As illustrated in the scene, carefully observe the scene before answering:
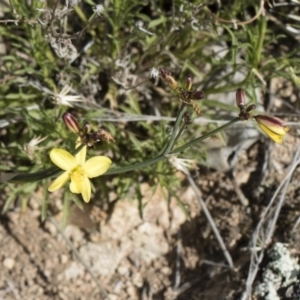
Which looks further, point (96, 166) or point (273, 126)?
point (96, 166)

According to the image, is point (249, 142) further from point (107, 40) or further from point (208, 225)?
point (107, 40)

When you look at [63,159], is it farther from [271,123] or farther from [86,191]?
[271,123]

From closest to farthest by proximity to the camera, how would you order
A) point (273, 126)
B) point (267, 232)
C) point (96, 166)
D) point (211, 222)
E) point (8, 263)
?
point (273, 126), point (96, 166), point (267, 232), point (211, 222), point (8, 263)

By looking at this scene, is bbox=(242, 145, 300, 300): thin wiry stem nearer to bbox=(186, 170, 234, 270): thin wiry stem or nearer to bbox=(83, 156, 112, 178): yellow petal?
bbox=(186, 170, 234, 270): thin wiry stem

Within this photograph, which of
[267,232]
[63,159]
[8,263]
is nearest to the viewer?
[63,159]

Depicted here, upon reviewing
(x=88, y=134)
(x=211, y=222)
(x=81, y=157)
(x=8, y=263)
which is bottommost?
(x=8, y=263)

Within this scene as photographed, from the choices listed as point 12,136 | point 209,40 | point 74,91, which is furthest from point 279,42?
point 12,136

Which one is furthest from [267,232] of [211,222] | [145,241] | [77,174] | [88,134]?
[88,134]
